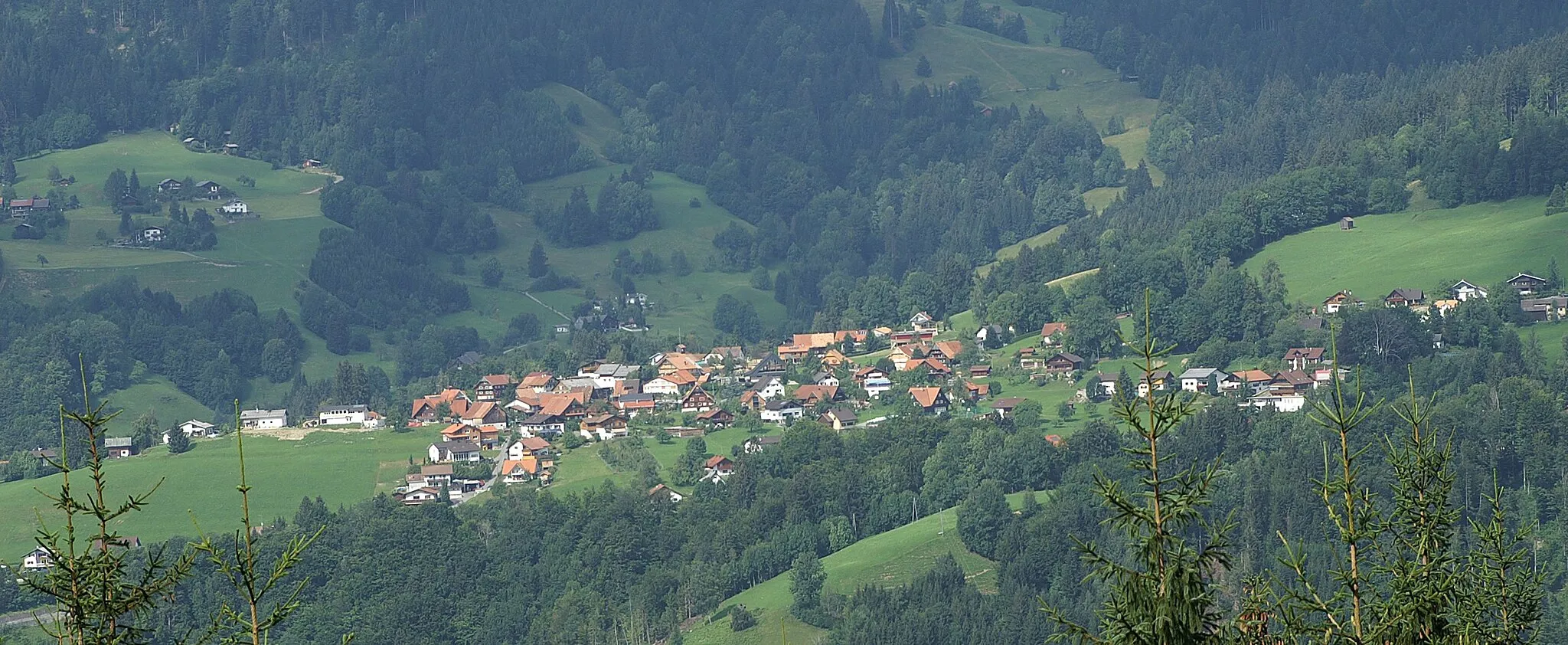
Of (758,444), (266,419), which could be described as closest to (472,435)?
(266,419)

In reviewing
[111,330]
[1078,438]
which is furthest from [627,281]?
[1078,438]

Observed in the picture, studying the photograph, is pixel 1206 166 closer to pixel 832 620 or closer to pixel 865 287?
pixel 865 287

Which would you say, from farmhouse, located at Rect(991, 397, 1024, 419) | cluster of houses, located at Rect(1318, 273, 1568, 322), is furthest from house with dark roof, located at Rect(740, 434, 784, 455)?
cluster of houses, located at Rect(1318, 273, 1568, 322)

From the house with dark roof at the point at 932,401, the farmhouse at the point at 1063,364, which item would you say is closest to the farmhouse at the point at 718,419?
the house with dark roof at the point at 932,401

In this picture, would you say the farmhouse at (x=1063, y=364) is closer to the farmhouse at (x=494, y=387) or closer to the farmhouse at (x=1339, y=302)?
the farmhouse at (x=1339, y=302)

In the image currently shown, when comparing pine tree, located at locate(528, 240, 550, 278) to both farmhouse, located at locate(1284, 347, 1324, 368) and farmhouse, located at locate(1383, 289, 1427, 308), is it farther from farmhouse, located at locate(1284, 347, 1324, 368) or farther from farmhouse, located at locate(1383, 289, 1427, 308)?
farmhouse, located at locate(1383, 289, 1427, 308)

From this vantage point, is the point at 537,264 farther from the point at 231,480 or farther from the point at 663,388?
the point at 231,480
